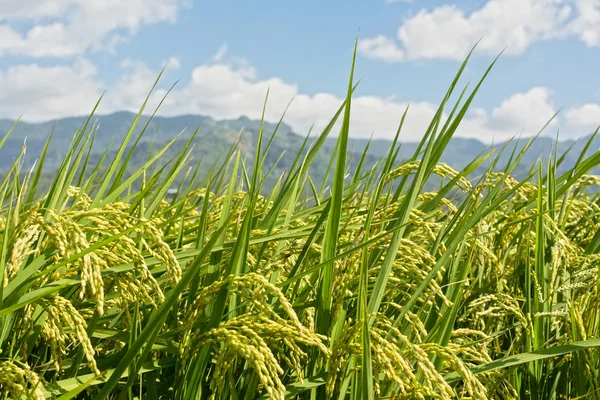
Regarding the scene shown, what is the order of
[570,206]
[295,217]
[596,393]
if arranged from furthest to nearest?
[570,206], [295,217], [596,393]

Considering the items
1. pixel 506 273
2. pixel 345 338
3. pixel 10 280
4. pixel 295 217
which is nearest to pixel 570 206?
pixel 506 273

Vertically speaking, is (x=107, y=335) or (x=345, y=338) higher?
(x=345, y=338)

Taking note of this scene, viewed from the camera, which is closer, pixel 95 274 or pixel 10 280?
pixel 95 274

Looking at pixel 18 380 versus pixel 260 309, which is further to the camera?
pixel 260 309

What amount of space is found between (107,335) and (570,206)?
252 cm

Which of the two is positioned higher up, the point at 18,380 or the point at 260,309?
the point at 260,309

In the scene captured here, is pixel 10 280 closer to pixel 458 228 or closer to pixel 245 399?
pixel 245 399

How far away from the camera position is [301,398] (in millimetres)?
1946

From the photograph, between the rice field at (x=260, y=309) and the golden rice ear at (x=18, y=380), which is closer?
the golden rice ear at (x=18, y=380)

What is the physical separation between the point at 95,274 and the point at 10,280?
534mm

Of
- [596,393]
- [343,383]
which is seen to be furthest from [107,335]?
[596,393]

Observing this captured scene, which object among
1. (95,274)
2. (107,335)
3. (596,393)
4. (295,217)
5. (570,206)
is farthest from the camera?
(570,206)

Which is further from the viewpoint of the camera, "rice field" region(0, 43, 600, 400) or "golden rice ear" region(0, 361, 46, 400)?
"rice field" region(0, 43, 600, 400)

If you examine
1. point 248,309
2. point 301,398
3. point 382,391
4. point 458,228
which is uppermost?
point 458,228
